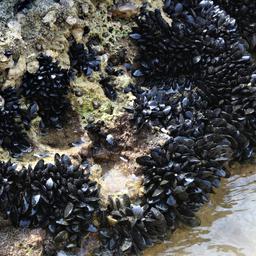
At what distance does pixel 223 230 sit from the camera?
453cm

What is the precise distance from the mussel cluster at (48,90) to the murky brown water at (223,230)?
4.29ft

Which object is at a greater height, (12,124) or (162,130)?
(12,124)

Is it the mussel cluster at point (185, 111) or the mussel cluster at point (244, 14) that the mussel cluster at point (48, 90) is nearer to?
the mussel cluster at point (185, 111)

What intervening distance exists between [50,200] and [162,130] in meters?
1.09

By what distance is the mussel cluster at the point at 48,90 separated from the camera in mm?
4609

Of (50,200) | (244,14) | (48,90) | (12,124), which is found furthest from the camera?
(244,14)

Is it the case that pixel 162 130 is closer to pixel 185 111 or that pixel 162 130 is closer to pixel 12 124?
pixel 185 111

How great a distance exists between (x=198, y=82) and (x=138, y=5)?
0.91 meters

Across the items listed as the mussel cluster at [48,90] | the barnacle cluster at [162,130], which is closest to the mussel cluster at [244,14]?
the barnacle cluster at [162,130]

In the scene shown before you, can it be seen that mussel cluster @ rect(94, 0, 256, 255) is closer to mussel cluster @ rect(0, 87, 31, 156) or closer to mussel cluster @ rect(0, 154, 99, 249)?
mussel cluster @ rect(0, 154, 99, 249)

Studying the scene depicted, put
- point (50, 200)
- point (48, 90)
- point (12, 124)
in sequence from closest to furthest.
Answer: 1. point (50, 200)
2. point (12, 124)
3. point (48, 90)

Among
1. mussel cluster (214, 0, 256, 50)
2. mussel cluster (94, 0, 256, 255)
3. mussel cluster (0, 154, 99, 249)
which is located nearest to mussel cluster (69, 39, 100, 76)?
mussel cluster (94, 0, 256, 255)

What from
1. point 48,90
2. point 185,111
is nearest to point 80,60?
point 48,90

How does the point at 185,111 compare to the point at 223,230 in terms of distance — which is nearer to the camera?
the point at 223,230
